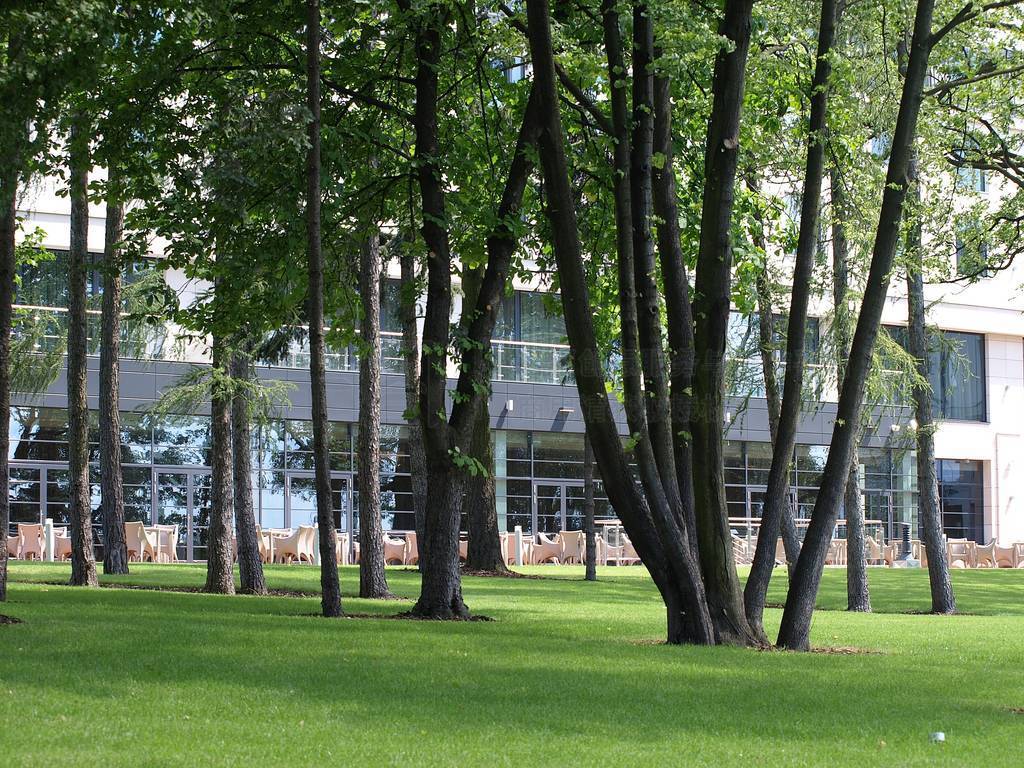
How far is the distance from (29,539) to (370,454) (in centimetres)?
1519

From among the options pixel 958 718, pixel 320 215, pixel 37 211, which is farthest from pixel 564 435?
pixel 958 718

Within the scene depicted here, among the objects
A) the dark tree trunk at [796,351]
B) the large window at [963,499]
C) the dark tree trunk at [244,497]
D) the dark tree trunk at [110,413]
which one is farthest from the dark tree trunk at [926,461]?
the large window at [963,499]

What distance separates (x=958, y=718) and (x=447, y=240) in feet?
28.2

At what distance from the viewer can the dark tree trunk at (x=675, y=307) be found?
511 inches

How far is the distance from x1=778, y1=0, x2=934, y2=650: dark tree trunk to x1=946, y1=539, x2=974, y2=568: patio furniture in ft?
104

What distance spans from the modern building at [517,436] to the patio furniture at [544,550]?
159 inches

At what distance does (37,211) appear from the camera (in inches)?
1406

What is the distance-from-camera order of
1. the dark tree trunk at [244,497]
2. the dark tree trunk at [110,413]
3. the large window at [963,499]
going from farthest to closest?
the large window at [963,499], the dark tree trunk at [110,413], the dark tree trunk at [244,497]

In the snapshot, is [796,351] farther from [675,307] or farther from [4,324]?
[4,324]

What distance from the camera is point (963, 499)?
169 ft

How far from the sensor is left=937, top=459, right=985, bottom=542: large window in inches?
2015

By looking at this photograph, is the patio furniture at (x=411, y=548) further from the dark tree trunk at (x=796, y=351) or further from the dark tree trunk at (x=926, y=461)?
the dark tree trunk at (x=796, y=351)

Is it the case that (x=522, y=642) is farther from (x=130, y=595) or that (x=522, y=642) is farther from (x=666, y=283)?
(x=130, y=595)

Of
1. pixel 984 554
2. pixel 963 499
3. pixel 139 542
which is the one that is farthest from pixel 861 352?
pixel 963 499
